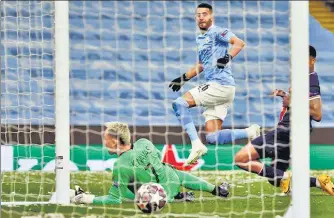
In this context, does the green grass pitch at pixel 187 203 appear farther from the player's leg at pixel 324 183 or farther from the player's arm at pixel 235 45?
the player's arm at pixel 235 45

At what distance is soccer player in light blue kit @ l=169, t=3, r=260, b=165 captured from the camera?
546 cm

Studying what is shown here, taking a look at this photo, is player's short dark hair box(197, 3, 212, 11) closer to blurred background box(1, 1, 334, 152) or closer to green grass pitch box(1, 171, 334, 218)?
blurred background box(1, 1, 334, 152)

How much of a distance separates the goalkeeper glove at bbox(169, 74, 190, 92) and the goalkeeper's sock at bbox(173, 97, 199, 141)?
0.16 metres

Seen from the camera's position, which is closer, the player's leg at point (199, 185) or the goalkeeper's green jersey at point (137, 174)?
the goalkeeper's green jersey at point (137, 174)

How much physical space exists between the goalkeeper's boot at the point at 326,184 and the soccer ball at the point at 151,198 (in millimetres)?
1387

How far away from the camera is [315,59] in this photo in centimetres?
595

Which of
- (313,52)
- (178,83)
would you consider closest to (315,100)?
(313,52)

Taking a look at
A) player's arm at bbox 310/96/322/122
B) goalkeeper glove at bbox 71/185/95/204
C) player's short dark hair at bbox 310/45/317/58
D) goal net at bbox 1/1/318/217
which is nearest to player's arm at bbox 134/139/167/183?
goal net at bbox 1/1/318/217

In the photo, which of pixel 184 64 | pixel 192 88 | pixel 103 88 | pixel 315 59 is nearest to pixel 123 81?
pixel 103 88

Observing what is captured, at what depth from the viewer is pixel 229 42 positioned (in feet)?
17.9

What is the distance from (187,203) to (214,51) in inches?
38.8

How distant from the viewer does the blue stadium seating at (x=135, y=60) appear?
19.9 ft

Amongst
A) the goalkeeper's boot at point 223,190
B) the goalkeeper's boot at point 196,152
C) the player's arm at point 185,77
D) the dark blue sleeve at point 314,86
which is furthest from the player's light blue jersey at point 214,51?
the goalkeeper's boot at point 223,190

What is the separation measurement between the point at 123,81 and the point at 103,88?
22 cm
